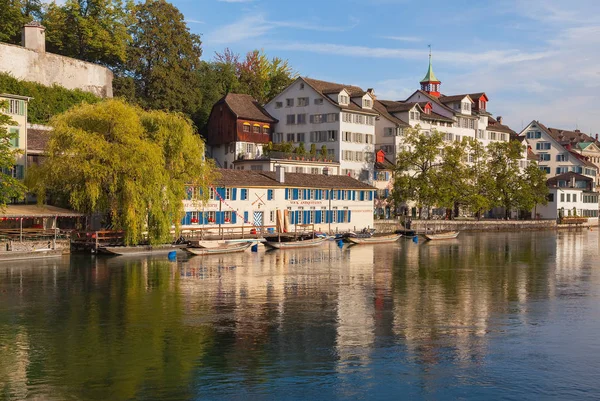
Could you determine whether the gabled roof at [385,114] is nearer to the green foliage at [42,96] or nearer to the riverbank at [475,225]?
the riverbank at [475,225]

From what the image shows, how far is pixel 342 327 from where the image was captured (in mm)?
31641

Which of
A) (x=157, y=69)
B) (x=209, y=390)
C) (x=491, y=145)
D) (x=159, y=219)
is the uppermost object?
(x=157, y=69)

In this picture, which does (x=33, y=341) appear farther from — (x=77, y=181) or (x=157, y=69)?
(x=157, y=69)

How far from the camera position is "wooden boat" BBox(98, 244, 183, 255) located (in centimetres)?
5741

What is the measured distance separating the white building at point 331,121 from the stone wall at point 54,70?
26456mm

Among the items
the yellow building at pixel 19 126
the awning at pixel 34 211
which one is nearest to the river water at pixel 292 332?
the awning at pixel 34 211

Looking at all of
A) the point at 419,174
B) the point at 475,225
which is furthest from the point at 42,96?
the point at 475,225

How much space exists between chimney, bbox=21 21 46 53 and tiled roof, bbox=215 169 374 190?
2590 centimetres

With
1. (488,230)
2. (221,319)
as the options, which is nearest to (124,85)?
(488,230)

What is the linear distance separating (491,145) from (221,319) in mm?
92380

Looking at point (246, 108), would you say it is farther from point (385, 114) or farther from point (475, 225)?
point (475, 225)

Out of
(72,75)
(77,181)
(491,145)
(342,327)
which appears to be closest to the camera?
(342,327)

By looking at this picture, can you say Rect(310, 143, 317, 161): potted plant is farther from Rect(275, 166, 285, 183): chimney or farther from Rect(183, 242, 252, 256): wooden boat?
Rect(183, 242, 252, 256): wooden boat

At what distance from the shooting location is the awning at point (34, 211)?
178ft
